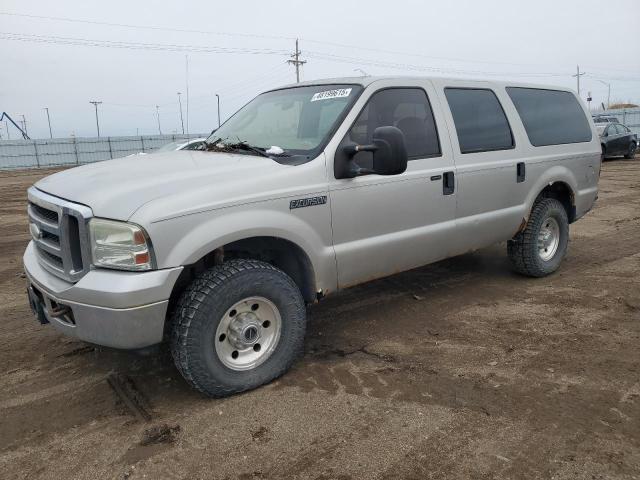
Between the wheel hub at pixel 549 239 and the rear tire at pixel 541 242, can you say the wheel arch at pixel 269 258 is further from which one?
the wheel hub at pixel 549 239

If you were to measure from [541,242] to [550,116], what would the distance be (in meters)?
1.32

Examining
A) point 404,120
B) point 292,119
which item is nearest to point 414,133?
point 404,120

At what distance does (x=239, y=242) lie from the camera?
3.38 meters

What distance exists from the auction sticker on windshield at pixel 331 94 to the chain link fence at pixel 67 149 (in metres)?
30.6

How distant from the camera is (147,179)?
3.15 m

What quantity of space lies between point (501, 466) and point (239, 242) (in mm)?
1928

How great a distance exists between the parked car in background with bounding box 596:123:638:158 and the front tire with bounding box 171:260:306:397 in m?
20.6

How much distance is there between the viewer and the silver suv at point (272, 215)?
2.88 m

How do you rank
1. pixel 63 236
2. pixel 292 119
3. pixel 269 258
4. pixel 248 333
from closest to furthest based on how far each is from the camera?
pixel 63 236 < pixel 248 333 < pixel 269 258 < pixel 292 119

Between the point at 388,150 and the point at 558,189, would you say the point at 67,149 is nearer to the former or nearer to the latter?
the point at 558,189

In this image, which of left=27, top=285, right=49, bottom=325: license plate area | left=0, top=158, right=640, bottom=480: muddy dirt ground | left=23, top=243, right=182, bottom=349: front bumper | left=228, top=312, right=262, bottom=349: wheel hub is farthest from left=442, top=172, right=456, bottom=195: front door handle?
left=27, top=285, right=49, bottom=325: license plate area

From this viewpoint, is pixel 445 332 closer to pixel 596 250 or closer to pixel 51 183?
pixel 51 183

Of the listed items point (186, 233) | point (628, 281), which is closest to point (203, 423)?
point (186, 233)

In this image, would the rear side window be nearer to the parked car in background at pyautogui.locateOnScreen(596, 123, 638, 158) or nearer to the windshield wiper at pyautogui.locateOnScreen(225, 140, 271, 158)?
the windshield wiper at pyautogui.locateOnScreen(225, 140, 271, 158)
